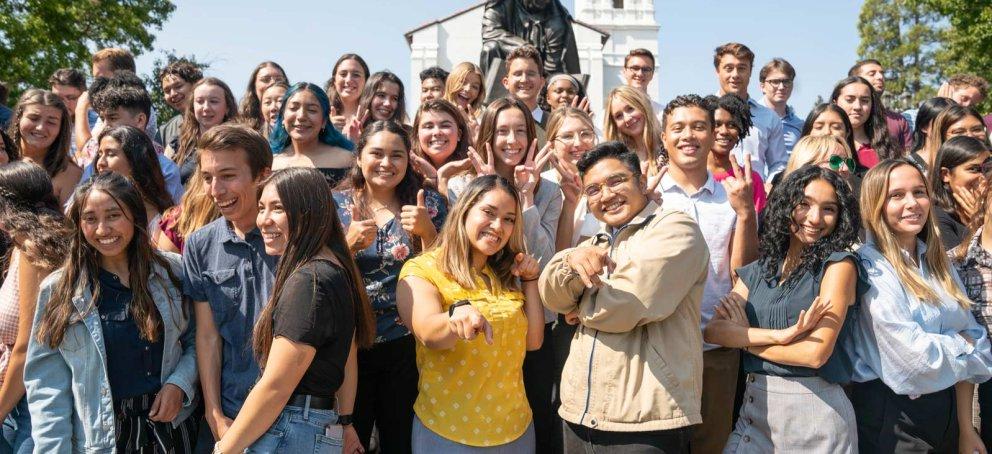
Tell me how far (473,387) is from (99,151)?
261 cm

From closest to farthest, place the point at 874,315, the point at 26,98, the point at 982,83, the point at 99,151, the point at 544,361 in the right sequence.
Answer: the point at 874,315, the point at 544,361, the point at 99,151, the point at 26,98, the point at 982,83

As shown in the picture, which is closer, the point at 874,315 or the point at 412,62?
the point at 874,315

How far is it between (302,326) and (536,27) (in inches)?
375

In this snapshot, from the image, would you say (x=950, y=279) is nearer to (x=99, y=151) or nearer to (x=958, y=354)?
(x=958, y=354)

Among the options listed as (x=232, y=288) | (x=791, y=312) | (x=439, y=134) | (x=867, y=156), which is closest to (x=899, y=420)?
(x=791, y=312)

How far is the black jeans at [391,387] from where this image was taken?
385 centimetres

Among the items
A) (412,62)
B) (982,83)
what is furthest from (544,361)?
(412,62)

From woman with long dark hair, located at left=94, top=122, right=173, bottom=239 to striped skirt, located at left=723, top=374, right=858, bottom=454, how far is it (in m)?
3.14

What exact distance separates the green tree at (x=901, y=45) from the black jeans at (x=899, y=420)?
143 ft

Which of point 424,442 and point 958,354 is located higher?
point 958,354

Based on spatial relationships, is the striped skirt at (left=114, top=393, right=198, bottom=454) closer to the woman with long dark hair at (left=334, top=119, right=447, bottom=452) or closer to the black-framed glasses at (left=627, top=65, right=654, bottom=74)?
the woman with long dark hair at (left=334, top=119, right=447, bottom=452)

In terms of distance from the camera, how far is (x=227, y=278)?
11.3 ft

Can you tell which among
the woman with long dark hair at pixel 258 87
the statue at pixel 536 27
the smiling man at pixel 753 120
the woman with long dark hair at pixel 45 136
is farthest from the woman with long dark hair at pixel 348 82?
the statue at pixel 536 27

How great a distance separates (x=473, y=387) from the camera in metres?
3.34
